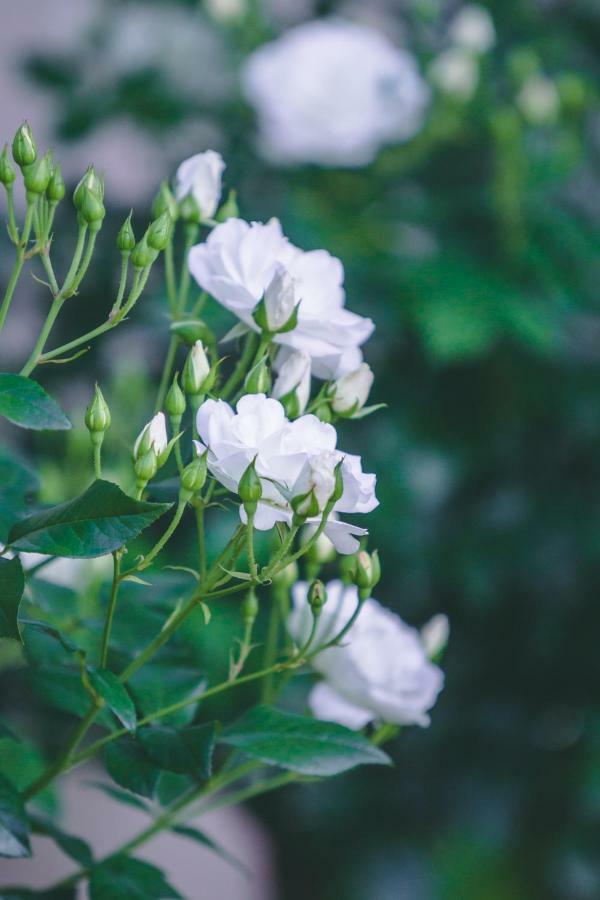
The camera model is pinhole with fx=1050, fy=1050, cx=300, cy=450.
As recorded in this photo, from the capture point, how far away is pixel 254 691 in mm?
963

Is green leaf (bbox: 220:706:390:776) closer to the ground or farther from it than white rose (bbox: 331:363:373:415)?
closer to the ground

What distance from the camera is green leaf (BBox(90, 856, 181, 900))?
38 cm

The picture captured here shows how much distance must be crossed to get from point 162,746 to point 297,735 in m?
0.05

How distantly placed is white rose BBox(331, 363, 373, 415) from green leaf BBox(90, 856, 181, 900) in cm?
19

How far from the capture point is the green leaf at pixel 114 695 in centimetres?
32

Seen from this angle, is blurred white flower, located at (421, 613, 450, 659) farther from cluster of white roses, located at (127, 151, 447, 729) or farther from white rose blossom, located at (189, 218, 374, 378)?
white rose blossom, located at (189, 218, 374, 378)

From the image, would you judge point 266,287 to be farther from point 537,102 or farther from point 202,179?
point 537,102

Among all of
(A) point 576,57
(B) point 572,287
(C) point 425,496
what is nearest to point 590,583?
(C) point 425,496

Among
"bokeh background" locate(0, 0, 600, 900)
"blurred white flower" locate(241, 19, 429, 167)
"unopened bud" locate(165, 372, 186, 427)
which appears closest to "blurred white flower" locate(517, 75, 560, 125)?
"bokeh background" locate(0, 0, 600, 900)

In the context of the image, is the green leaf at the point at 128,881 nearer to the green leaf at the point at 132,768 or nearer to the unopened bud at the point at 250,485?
the green leaf at the point at 132,768

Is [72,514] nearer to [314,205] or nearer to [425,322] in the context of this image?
[425,322]

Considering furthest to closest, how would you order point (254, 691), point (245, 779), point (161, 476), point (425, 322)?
point (245, 779), point (254, 691), point (425, 322), point (161, 476)

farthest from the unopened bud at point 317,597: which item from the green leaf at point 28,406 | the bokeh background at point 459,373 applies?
the bokeh background at point 459,373

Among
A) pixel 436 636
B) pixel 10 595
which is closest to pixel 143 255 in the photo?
pixel 10 595
